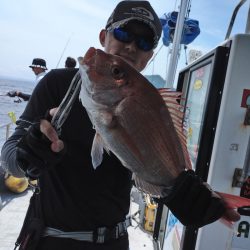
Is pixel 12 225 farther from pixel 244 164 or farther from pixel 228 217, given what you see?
pixel 228 217

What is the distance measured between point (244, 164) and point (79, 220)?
132 centimetres

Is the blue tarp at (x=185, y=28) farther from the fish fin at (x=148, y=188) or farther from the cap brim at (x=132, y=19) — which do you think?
the fish fin at (x=148, y=188)

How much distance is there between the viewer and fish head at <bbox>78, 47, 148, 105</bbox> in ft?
4.34

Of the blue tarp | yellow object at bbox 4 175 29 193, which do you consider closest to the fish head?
the blue tarp

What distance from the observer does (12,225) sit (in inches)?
190

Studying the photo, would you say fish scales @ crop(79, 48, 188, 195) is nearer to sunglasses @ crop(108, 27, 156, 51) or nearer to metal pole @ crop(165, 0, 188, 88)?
sunglasses @ crop(108, 27, 156, 51)

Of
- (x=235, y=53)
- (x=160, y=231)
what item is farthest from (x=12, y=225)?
(x=235, y=53)

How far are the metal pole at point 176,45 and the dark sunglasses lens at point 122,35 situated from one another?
3.65m

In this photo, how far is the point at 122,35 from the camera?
1764mm

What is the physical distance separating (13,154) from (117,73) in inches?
26.2

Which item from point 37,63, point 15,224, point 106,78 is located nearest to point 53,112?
point 106,78

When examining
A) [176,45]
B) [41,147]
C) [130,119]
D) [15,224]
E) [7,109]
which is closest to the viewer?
[130,119]

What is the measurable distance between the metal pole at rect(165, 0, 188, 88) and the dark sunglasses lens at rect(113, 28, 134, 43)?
3648 millimetres

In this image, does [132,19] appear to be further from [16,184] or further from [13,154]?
[16,184]
